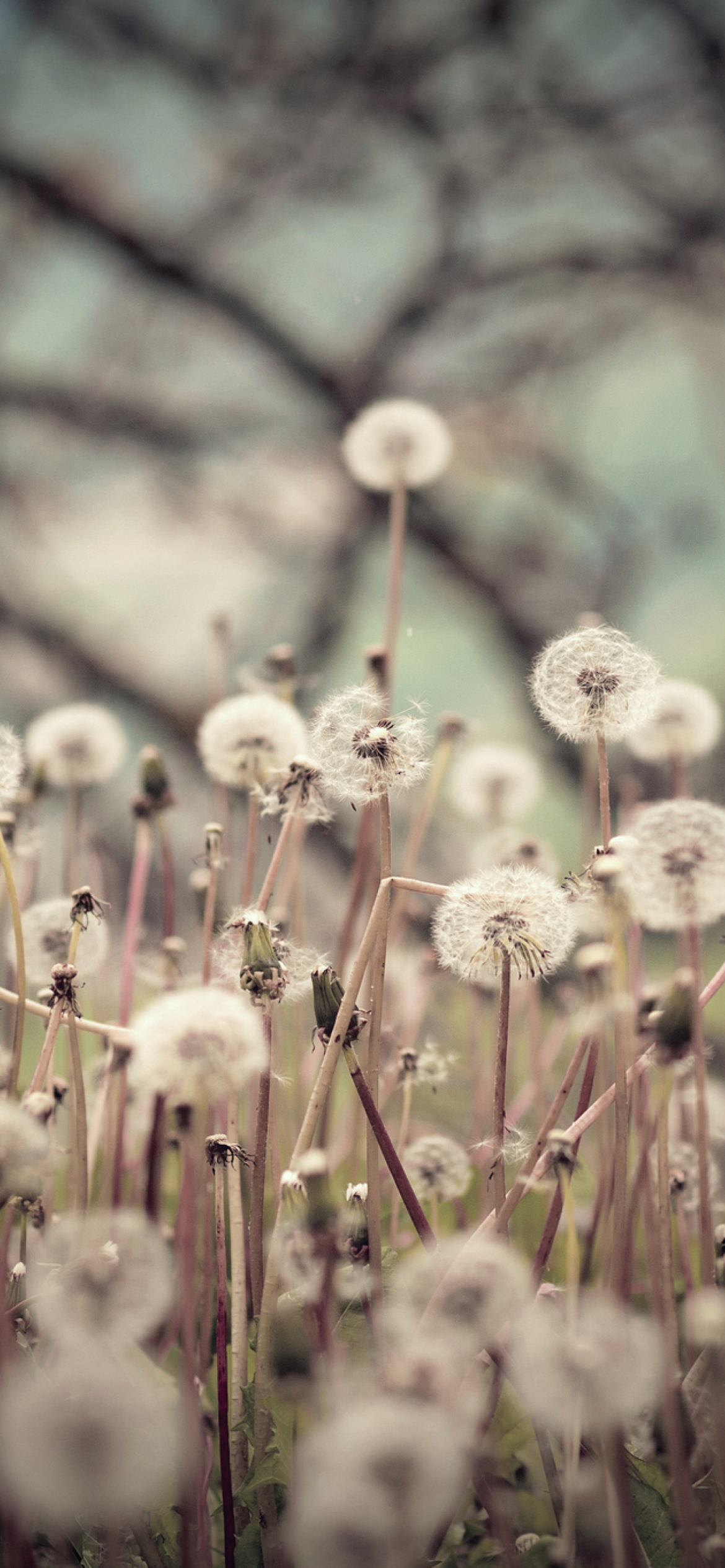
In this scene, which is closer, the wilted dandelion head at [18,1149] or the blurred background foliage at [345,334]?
the wilted dandelion head at [18,1149]

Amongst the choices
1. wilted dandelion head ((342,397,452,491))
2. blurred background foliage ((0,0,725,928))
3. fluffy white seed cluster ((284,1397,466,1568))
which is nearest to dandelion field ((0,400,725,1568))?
fluffy white seed cluster ((284,1397,466,1568))

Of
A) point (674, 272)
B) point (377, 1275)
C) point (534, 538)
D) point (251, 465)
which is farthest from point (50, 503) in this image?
point (377, 1275)

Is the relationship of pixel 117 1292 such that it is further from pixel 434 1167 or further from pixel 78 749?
pixel 78 749

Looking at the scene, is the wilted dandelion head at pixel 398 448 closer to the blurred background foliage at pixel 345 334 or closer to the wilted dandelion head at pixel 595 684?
the wilted dandelion head at pixel 595 684

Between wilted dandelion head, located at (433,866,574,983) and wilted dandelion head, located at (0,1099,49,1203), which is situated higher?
wilted dandelion head, located at (433,866,574,983)

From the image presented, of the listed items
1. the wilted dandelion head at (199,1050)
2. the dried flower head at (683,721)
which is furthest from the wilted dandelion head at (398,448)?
the wilted dandelion head at (199,1050)

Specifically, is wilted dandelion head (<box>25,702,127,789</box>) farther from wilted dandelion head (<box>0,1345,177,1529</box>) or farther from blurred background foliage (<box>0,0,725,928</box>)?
blurred background foliage (<box>0,0,725,928</box>)

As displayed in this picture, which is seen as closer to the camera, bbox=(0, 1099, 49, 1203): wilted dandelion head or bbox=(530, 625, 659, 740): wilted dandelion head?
bbox=(0, 1099, 49, 1203): wilted dandelion head

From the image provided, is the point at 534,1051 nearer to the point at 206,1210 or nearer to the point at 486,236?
the point at 206,1210
